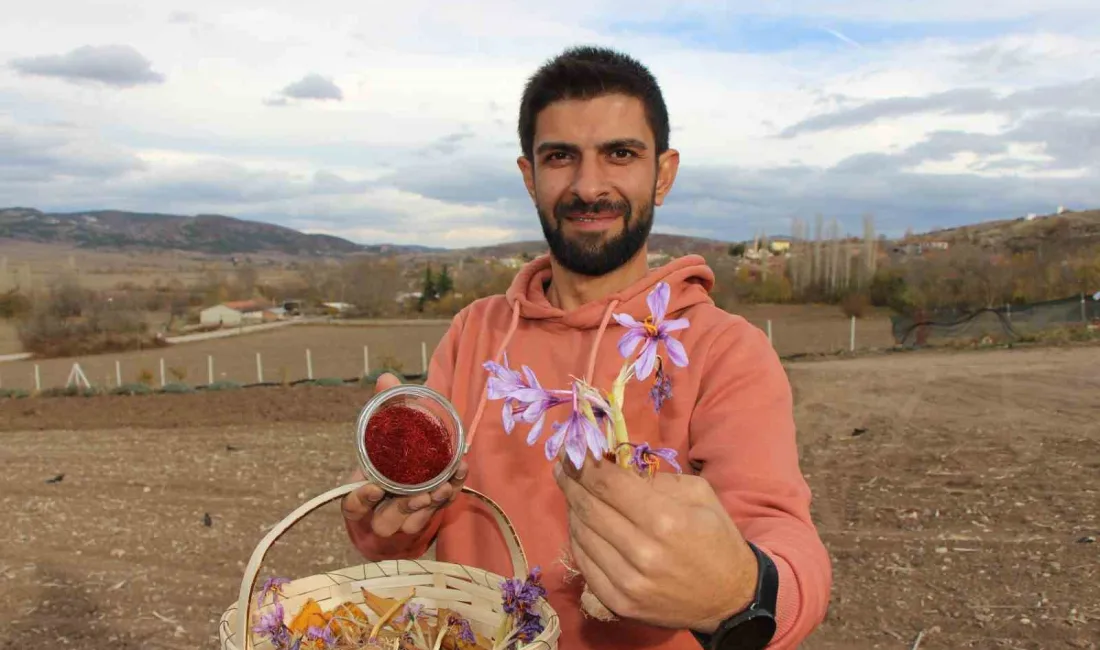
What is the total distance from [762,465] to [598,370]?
22.3 inches

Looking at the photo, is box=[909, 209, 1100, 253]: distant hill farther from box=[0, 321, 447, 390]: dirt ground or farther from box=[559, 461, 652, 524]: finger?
box=[559, 461, 652, 524]: finger

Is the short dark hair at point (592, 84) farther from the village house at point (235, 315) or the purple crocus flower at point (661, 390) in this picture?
the village house at point (235, 315)

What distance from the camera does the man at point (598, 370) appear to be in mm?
1647

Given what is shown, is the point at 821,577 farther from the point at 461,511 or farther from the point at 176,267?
the point at 176,267

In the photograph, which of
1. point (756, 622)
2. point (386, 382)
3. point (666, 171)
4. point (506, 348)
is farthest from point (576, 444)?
point (666, 171)

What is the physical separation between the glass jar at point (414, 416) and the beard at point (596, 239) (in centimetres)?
51

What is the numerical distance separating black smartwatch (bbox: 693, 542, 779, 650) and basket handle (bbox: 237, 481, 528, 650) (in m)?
0.75

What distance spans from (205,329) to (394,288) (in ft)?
36.7

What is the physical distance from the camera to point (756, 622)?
4.19 feet

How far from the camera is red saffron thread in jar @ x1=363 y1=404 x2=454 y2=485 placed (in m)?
1.93

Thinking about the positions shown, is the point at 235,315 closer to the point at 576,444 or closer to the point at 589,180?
the point at 589,180

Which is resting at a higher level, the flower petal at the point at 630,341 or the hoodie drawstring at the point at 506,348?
the flower petal at the point at 630,341

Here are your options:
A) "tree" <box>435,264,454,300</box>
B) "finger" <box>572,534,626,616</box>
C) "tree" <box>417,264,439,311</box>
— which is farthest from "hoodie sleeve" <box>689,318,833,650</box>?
"tree" <box>417,264,439,311</box>

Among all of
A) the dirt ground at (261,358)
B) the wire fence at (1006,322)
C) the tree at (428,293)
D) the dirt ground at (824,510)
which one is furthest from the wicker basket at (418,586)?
the tree at (428,293)
